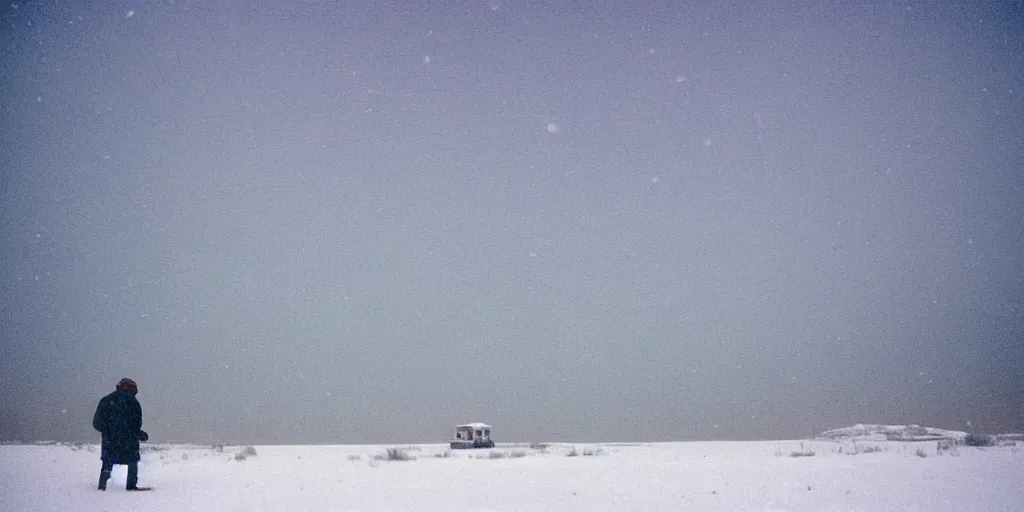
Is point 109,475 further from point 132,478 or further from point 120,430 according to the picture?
point 120,430

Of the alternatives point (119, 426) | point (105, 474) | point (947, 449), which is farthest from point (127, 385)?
point (947, 449)

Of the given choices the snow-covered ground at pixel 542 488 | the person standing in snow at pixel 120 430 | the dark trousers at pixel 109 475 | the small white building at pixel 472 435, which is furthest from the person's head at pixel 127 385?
the small white building at pixel 472 435

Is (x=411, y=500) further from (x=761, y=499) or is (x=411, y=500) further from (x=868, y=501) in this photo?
(x=868, y=501)

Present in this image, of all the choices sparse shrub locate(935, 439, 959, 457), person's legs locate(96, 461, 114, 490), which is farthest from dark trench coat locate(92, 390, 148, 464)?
sparse shrub locate(935, 439, 959, 457)

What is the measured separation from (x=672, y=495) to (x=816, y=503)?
2.22 m

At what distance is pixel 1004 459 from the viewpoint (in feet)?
64.0

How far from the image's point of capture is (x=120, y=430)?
12016 mm

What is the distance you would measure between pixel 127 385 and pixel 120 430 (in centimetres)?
87

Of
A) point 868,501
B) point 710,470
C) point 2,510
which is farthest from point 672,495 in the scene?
point 2,510

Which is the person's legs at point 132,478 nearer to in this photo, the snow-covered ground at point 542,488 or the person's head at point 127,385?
the snow-covered ground at point 542,488

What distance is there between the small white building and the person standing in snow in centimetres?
2740

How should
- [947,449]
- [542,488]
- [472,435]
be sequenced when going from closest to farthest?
[542,488]
[947,449]
[472,435]

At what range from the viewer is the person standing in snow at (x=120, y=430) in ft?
39.2

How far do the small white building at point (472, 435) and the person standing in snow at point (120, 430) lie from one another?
89.9ft
